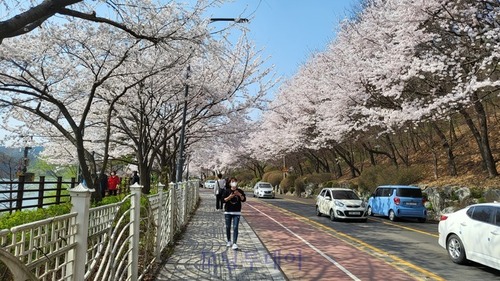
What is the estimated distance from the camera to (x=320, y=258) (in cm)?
903

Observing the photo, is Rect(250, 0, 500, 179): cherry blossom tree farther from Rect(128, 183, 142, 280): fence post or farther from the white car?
Rect(128, 183, 142, 280): fence post

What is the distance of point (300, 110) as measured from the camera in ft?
122

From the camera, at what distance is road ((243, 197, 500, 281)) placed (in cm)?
761

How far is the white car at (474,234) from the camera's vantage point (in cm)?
757

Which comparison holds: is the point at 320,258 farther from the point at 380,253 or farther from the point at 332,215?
the point at 332,215

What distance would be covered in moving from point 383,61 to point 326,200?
6.98 m

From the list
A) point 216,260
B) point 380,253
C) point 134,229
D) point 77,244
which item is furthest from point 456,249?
point 77,244

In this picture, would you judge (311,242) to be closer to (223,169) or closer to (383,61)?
(383,61)

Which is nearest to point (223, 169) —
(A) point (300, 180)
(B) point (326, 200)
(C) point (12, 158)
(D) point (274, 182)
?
(D) point (274, 182)

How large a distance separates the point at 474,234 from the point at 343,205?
30.3 feet

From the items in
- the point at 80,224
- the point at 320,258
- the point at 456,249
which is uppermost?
the point at 80,224

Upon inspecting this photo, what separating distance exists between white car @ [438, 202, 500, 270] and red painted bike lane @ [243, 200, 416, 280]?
5.27 feet

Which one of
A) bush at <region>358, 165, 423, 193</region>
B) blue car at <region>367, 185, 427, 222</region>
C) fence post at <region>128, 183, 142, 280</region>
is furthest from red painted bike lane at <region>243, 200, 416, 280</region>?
bush at <region>358, 165, 423, 193</region>

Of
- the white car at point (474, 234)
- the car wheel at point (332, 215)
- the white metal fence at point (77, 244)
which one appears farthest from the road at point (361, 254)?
the white metal fence at point (77, 244)
